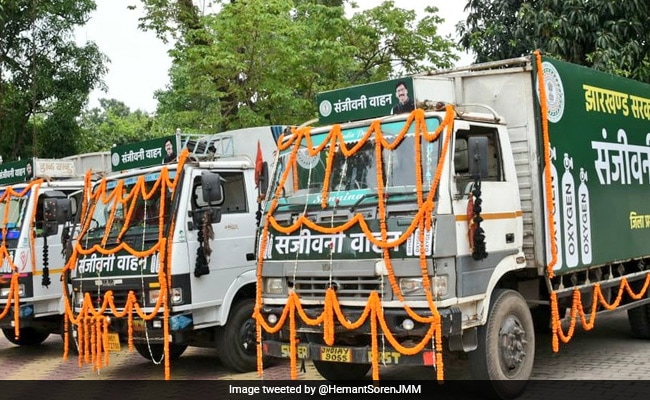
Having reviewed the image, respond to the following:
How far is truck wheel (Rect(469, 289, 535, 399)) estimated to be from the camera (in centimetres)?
627

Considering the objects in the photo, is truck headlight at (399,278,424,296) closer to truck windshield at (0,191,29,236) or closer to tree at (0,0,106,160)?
truck windshield at (0,191,29,236)

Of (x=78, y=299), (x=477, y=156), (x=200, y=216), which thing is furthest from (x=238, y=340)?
(x=477, y=156)

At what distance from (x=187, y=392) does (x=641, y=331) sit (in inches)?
213

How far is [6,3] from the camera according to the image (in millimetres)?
16469

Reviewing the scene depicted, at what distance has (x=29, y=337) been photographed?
11.5m

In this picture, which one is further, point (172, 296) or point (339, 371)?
point (172, 296)

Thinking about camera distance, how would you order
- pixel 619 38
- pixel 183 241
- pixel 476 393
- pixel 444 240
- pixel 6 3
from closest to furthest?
1. pixel 444 240
2. pixel 476 393
3. pixel 183 241
4. pixel 619 38
5. pixel 6 3

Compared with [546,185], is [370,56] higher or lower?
higher

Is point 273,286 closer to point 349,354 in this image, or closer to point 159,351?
point 349,354

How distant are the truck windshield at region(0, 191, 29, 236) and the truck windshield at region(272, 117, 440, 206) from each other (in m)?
4.68

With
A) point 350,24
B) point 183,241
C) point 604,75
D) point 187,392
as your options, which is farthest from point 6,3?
point 604,75

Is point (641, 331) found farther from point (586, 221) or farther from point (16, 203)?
point (16, 203)

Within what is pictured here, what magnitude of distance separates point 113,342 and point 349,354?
313 centimetres

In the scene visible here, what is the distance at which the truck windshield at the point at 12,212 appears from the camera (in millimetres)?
10031
